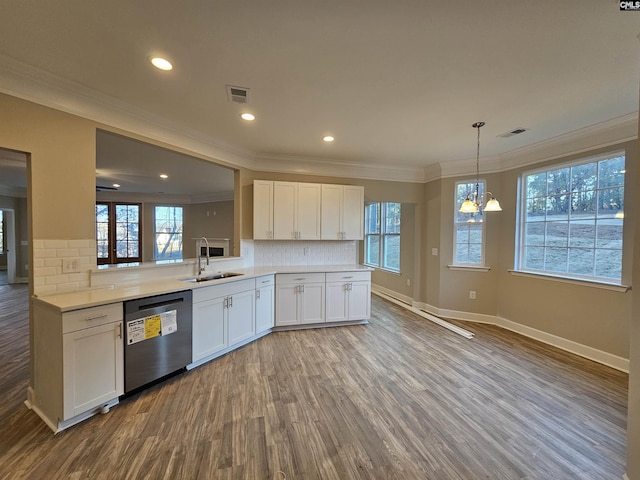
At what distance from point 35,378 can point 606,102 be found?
548 cm

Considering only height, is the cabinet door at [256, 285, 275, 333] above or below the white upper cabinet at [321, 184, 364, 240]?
below

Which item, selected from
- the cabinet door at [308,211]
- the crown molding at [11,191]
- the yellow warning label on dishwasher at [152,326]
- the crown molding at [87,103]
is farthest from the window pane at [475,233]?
the crown molding at [11,191]

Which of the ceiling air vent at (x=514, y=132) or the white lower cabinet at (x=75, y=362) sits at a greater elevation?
the ceiling air vent at (x=514, y=132)

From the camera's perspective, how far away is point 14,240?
7.04m

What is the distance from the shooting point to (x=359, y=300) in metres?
4.27

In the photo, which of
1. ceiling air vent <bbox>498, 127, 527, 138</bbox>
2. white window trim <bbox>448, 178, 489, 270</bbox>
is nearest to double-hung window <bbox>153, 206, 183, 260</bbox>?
white window trim <bbox>448, 178, 489, 270</bbox>

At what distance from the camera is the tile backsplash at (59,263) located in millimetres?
2125

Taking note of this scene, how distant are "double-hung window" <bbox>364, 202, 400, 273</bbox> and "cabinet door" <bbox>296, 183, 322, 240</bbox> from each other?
2.56 metres

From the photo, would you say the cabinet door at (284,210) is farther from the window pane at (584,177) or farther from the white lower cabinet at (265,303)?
the window pane at (584,177)

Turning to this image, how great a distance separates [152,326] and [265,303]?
1.52 m

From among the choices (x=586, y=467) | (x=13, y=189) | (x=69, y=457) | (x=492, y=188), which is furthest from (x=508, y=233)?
(x=13, y=189)

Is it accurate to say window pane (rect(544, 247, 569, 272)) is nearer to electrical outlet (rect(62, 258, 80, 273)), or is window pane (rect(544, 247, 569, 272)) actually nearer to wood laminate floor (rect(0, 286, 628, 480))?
wood laminate floor (rect(0, 286, 628, 480))

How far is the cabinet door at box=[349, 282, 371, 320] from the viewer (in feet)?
13.9

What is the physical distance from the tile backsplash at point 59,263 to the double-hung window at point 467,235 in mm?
4909
